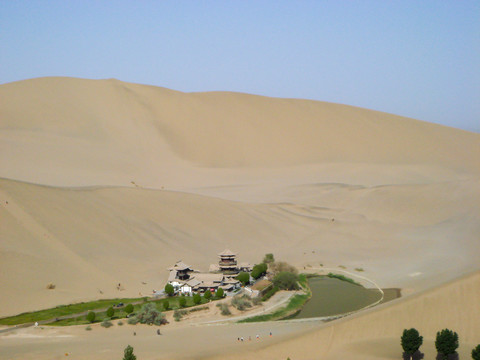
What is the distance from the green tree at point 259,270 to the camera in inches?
1788

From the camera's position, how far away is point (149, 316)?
33969mm

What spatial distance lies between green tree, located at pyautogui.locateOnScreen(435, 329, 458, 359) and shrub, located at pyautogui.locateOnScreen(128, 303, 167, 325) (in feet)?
47.7

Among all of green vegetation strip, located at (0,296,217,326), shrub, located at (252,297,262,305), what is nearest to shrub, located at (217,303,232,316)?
green vegetation strip, located at (0,296,217,326)

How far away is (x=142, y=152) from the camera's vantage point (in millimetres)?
91250

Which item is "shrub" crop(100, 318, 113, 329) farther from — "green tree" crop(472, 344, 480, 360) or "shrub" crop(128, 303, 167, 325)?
"green tree" crop(472, 344, 480, 360)

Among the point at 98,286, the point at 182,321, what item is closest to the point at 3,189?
the point at 98,286

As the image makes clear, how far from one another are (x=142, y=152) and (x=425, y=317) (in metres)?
67.3

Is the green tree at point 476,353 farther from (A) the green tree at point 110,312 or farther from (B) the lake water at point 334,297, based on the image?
(A) the green tree at point 110,312

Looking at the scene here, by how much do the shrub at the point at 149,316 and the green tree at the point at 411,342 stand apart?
13.5 m

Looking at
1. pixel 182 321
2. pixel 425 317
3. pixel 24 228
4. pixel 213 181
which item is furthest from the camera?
pixel 213 181

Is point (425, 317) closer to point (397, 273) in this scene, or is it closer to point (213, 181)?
point (397, 273)

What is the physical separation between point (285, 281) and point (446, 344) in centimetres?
1992

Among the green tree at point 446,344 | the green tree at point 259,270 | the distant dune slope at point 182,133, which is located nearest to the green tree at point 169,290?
the green tree at point 259,270

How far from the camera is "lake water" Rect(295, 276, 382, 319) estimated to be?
39.3 meters
